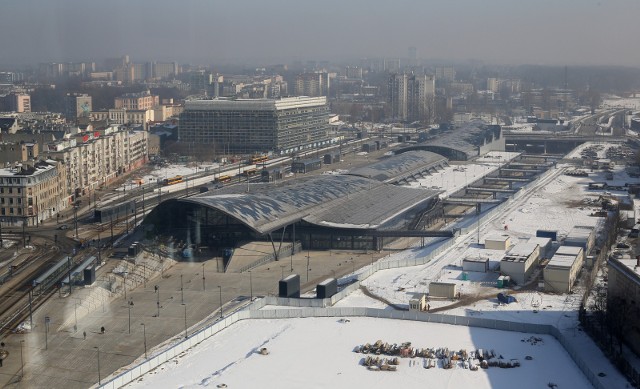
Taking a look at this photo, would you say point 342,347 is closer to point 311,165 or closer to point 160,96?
point 311,165

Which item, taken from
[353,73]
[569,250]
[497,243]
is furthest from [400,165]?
[353,73]

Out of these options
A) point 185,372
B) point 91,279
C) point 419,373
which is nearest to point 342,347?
point 419,373

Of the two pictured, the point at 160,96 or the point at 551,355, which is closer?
the point at 551,355

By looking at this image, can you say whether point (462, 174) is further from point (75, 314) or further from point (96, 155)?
point (75, 314)

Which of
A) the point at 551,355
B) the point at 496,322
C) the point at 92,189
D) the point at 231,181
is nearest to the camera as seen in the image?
the point at 551,355

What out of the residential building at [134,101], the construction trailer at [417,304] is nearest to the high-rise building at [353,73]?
the residential building at [134,101]

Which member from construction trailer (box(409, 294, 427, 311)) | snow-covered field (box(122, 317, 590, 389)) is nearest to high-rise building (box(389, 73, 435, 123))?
construction trailer (box(409, 294, 427, 311))

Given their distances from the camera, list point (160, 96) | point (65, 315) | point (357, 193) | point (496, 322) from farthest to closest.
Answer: point (160, 96) < point (357, 193) < point (65, 315) < point (496, 322)
